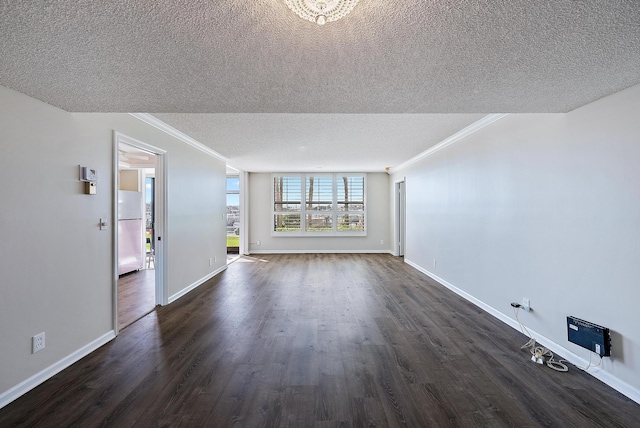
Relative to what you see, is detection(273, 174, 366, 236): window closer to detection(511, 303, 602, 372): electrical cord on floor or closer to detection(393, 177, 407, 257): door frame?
detection(393, 177, 407, 257): door frame

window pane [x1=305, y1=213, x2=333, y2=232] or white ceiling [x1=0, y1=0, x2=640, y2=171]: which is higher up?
white ceiling [x1=0, y1=0, x2=640, y2=171]

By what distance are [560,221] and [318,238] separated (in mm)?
6103

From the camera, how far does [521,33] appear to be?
4.51 feet

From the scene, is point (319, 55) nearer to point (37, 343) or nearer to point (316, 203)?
point (37, 343)

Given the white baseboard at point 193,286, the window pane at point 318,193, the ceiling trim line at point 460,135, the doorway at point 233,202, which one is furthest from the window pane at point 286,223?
the ceiling trim line at point 460,135

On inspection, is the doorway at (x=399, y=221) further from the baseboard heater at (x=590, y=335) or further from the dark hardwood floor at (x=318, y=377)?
the baseboard heater at (x=590, y=335)

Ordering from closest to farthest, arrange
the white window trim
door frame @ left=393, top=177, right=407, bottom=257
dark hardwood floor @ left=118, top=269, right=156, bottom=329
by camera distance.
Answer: dark hardwood floor @ left=118, top=269, right=156, bottom=329, door frame @ left=393, top=177, right=407, bottom=257, the white window trim

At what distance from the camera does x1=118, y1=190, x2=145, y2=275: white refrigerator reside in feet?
17.0

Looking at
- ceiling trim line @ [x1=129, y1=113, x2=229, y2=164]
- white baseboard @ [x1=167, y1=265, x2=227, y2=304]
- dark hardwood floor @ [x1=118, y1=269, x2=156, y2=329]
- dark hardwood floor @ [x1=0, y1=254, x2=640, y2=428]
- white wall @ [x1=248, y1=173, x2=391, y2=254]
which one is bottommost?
dark hardwood floor @ [x1=0, y1=254, x2=640, y2=428]

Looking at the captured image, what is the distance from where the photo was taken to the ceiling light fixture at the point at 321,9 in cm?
119

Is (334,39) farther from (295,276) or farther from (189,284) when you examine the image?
(295,276)

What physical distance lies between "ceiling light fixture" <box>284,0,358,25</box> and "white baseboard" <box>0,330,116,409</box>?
2.87 meters

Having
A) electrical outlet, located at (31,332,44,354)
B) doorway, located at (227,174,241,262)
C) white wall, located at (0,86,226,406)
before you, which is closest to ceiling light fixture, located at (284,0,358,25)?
white wall, located at (0,86,226,406)

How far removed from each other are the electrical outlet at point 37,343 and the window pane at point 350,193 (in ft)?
21.9
